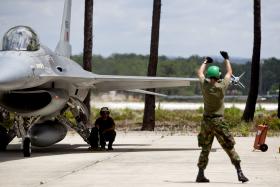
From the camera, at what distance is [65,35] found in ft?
72.8

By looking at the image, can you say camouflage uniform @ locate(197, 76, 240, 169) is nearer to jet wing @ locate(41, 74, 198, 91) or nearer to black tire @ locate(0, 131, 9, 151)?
jet wing @ locate(41, 74, 198, 91)

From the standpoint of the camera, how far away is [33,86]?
16078 millimetres

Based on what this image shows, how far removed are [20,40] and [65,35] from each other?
5974 mm

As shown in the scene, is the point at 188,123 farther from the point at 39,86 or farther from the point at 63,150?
the point at 39,86

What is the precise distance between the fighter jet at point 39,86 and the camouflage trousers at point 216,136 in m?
4.65

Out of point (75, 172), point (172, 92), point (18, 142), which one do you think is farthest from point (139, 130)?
point (172, 92)

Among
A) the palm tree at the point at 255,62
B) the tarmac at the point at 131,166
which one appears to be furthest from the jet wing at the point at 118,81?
the palm tree at the point at 255,62

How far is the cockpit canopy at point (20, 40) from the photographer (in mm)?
16125

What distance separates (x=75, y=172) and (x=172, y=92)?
89.7 metres

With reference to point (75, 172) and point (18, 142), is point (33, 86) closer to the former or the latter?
point (75, 172)

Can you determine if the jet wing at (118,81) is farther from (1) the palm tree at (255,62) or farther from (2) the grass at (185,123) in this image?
(1) the palm tree at (255,62)

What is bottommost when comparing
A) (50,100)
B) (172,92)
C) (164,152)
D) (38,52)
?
(172,92)

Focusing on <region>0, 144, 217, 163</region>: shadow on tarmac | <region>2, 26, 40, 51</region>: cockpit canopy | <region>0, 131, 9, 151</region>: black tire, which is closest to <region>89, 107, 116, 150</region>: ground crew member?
<region>0, 144, 217, 163</region>: shadow on tarmac

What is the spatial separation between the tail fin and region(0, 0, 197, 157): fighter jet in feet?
7.09
